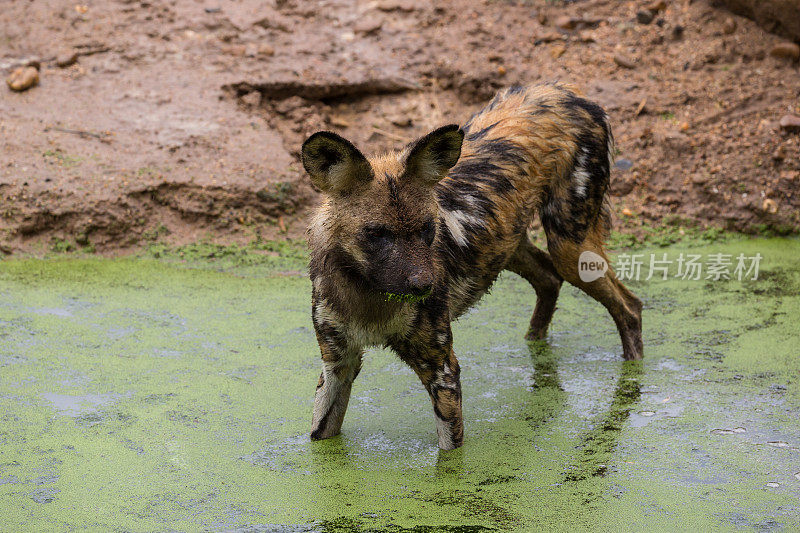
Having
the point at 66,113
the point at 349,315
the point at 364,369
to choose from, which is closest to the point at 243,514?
the point at 349,315

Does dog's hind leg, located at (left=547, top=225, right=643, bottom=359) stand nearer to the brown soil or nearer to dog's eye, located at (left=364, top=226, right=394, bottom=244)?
dog's eye, located at (left=364, top=226, right=394, bottom=244)

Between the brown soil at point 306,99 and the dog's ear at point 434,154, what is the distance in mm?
4264

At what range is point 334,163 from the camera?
4297 mm

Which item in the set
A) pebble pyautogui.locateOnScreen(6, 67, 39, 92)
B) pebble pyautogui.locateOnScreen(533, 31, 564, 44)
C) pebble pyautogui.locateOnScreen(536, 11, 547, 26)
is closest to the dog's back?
pebble pyautogui.locateOnScreen(533, 31, 564, 44)

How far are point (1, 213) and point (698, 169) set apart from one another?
21.9ft

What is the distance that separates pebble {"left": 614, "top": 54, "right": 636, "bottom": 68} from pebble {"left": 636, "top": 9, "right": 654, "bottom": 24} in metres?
0.72

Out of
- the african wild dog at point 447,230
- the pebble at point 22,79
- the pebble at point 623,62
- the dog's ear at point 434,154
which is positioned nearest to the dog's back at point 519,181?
the african wild dog at point 447,230

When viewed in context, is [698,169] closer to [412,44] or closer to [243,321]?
[412,44]

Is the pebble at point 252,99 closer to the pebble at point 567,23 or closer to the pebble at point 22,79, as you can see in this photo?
the pebble at point 22,79

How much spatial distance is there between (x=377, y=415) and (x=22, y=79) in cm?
581

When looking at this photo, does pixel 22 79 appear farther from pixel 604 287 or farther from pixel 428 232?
pixel 428 232

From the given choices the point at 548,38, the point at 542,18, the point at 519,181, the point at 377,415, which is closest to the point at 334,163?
the point at 519,181

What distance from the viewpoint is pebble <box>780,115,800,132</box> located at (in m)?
8.91

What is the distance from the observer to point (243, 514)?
4215 millimetres
